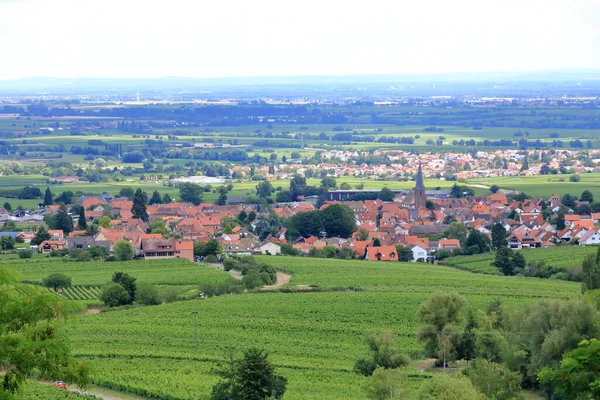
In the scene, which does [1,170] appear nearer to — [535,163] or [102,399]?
[535,163]

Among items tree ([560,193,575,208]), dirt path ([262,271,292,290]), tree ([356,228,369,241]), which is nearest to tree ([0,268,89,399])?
dirt path ([262,271,292,290])

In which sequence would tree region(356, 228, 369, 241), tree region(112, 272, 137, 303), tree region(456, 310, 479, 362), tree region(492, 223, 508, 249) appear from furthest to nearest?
tree region(356, 228, 369, 241) < tree region(492, 223, 508, 249) < tree region(112, 272, 137, 303) < tree region(456, 310, 479, 362)

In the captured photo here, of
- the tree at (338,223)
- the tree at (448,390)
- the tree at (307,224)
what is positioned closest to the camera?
the tree at (448,390)

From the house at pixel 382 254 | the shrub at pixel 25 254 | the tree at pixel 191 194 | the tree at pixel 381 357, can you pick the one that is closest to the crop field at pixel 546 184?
the tree at pixel 191 194

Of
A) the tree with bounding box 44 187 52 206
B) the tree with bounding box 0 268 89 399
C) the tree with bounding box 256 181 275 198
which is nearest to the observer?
the tree with bounding box 0 268 89 399

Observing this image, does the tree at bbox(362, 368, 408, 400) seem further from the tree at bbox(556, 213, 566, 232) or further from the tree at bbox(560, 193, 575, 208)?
the tree at bbox(560, 193, 575, 208)

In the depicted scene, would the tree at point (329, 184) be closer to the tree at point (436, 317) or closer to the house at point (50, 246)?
the house at point (50, 246)

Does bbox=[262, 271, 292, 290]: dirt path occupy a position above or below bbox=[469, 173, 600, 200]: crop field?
above
